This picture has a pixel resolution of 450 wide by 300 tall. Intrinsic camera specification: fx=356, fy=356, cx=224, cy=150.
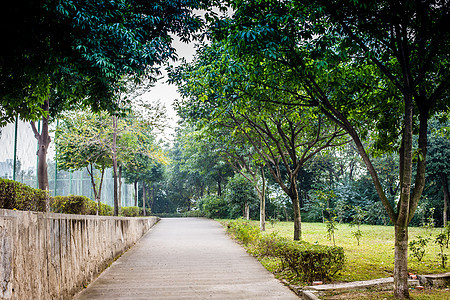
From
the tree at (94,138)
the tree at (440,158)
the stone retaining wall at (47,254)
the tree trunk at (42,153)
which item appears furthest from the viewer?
the tree at (440,158)

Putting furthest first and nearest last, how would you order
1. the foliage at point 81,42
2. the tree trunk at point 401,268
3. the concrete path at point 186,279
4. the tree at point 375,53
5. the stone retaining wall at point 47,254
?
the concrete path at point 186,279 → the foliage at point 81,42 → the tree at point 375,53 → the tree trunk at point 401,268 → the stone retaining wall at point 47,254

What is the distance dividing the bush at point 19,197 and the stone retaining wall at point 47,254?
1.52 m

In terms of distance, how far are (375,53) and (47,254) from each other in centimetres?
622

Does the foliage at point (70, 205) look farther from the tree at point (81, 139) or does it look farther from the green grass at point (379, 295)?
the green grass at point (379, 295)

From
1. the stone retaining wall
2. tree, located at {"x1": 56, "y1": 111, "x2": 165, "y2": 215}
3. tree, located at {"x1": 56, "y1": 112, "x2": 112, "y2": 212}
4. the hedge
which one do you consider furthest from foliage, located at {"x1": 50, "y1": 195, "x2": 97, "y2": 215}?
tree, located at {"x1": 56, "y1": 112, "x2": 112, "y2": 212}

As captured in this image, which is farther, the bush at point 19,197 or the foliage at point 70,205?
the foliage at point 70,205

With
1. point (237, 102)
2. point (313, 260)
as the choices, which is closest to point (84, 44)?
point (237, 102)

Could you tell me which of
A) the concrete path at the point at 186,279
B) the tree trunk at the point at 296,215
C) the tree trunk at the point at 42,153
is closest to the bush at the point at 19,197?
the concrete path at the point at 186,279

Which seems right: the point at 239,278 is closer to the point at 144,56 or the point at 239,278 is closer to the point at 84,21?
the point at 144,56

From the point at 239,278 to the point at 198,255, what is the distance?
367cm

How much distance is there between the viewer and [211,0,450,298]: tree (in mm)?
5617

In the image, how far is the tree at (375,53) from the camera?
562 cm

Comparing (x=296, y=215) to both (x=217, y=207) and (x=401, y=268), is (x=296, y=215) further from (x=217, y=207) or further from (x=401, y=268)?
(x=217, y=207)

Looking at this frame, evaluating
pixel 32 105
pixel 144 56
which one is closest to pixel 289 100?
pixel 144 56
